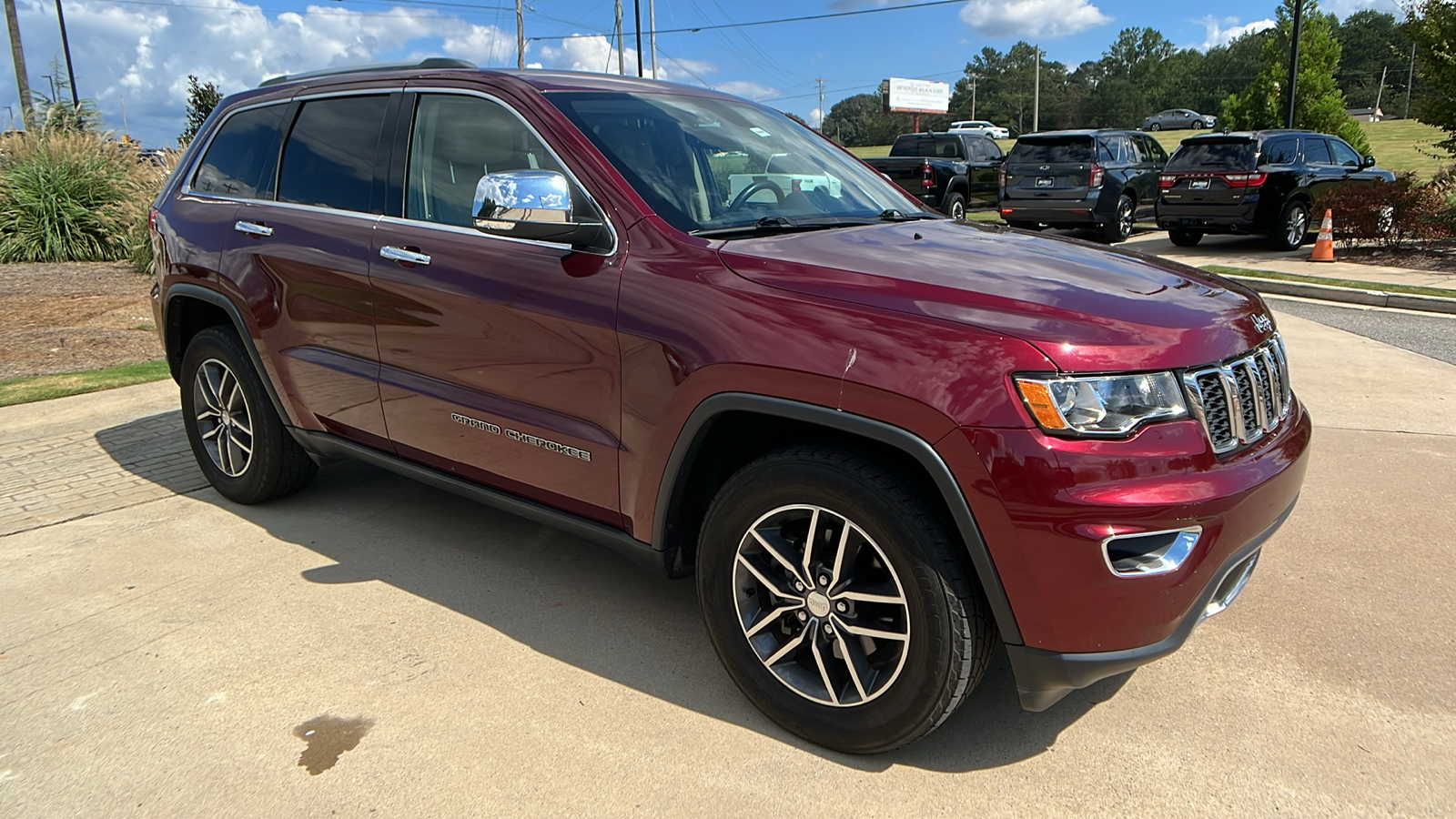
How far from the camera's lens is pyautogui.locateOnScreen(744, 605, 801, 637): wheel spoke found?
2.76m

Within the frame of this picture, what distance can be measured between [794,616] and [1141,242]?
16.5 meters

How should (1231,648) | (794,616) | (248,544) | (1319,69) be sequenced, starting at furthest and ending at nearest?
(1319,69) → (248,544) → (1231,648) → (794,616)

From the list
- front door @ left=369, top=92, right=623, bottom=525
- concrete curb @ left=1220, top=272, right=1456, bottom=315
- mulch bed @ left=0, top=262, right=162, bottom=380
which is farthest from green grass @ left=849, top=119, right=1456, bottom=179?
front door @ left=369, top=92, right=623, bottom=525

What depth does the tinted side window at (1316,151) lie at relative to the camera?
15070mm

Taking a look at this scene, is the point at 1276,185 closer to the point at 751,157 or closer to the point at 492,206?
the point at 751,157

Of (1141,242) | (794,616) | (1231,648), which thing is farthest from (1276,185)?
(794,616)

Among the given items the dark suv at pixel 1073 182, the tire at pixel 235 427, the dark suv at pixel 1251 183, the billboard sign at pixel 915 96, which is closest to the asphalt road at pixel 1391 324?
the dark suv at pixel 1251 183

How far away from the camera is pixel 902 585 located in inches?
98.2

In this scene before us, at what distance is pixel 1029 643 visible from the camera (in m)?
2.39

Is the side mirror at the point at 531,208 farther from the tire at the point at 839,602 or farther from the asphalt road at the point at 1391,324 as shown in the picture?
the asphalt road at the point at 1391,324

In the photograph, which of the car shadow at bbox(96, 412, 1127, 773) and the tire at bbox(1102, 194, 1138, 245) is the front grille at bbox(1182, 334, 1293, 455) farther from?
the tire at bbox(1102, 194, 1138, 245)

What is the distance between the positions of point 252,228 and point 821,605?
3.02 m

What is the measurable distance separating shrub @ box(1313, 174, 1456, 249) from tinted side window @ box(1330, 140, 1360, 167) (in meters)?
1.28

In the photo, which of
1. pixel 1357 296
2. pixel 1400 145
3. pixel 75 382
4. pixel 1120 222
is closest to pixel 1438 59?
pixel 1120 222
